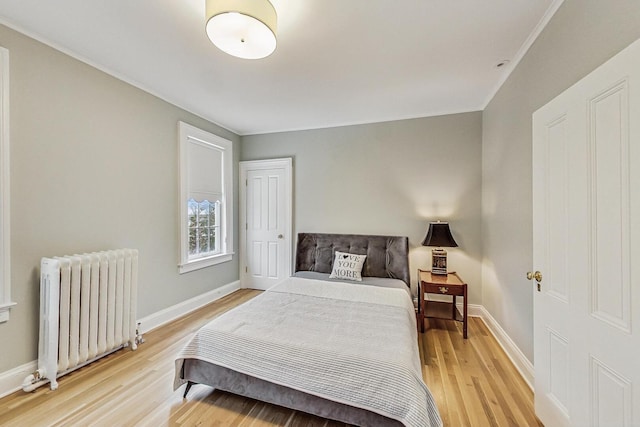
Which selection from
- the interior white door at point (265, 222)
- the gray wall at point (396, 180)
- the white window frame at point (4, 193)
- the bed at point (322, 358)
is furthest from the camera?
the interior white door at point (265, 222)

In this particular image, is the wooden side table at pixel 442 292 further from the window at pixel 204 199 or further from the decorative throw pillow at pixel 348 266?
the window at pixel 204 199

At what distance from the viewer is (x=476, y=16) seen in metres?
1.68

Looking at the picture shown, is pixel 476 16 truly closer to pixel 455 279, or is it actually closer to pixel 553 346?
pixel 553 346


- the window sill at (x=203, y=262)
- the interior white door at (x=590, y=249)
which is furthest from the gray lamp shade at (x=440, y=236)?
the window sill at (x=203, y=262)

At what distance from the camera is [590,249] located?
3.81 ft

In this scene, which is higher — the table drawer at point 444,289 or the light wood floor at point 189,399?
the table drawer at point 444,289

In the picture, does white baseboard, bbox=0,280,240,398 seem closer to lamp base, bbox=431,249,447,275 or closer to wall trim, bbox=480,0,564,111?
lamp base, bbox=431,249,447,275

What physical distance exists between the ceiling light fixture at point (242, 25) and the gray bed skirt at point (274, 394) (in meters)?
2.10

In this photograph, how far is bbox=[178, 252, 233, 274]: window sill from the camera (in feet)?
10.4

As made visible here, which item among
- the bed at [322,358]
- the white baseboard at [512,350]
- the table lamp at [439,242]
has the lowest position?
the white baseboard at [512,350]

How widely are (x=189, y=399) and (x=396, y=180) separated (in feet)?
10.3

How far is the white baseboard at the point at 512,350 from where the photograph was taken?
1.94 metres

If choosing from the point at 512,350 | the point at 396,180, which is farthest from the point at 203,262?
the point at 512,350

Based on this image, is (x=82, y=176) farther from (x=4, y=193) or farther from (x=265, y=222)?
(x=265, y=222)
